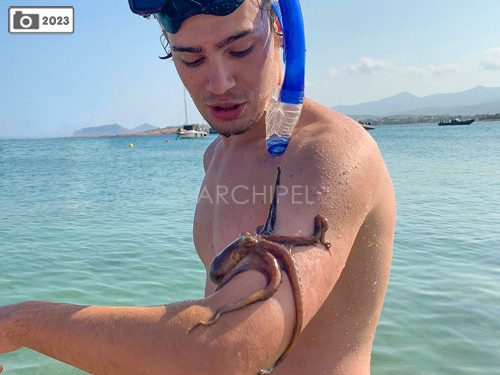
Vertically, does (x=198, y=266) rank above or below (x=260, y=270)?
below

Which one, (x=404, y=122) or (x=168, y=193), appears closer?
(x=168, y=193)

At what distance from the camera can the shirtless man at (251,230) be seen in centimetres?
102

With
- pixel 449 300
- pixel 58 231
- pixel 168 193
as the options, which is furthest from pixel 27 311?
pixel 168 193

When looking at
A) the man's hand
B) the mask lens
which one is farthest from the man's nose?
the man's hand

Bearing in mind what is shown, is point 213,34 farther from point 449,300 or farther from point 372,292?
point 449,300

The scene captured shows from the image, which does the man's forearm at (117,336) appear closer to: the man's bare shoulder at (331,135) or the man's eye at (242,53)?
the man's bare shoulder at (331,135)

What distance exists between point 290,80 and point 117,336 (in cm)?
99

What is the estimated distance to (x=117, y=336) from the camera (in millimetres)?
1056

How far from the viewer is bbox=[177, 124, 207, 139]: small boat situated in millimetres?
82062

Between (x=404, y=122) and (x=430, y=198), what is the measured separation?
141763 mm

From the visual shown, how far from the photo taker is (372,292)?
1695 mm

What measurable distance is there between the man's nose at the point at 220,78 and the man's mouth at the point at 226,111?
9 centimetres

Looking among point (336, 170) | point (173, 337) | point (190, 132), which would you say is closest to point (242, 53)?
point (336, 170)

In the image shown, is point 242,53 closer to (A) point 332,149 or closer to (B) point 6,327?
(A) point 332,149
